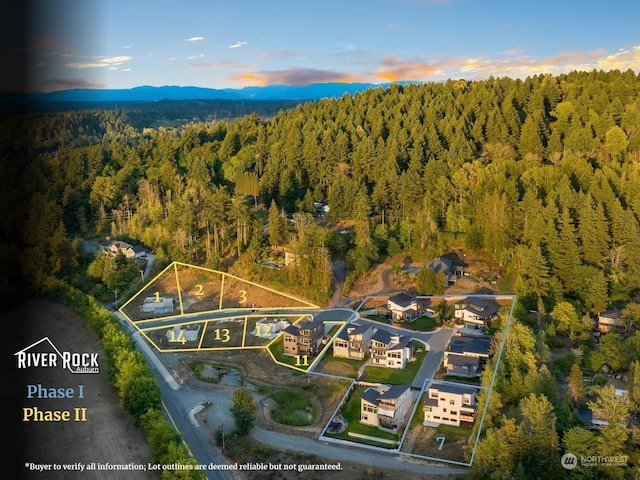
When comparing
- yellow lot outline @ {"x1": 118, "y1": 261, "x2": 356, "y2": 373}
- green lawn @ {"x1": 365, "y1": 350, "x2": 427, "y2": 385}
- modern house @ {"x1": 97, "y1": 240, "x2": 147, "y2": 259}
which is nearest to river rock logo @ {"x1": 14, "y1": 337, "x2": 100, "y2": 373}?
yellow lot outline @ {"x1": 118, "y1": 261, "x2": 356, "y2": 373}

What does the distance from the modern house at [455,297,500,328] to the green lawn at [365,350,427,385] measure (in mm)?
1374

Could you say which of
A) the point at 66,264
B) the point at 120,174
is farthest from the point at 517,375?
the point at 120,174

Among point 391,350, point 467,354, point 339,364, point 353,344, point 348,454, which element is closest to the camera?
point 348,454

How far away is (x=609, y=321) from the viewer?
8938 mm

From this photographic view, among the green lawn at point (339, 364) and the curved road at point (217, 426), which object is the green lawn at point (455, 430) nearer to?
the curved road at point (217, 426)

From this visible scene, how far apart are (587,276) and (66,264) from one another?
31.8ft

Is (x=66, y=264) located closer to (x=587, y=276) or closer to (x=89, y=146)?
(x=89, y=146)

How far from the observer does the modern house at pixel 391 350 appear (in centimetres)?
839

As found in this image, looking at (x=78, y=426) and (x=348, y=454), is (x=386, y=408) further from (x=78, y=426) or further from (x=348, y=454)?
(x=78, y=426)

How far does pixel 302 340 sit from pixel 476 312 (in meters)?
2.90

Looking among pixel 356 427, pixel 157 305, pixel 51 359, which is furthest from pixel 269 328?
pixel 51 359

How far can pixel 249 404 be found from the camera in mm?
7070

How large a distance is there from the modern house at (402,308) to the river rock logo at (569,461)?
4.29 metres

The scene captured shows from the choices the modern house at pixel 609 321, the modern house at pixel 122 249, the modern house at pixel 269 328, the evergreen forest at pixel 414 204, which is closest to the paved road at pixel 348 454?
the evergreen forest at pixel 414 204
